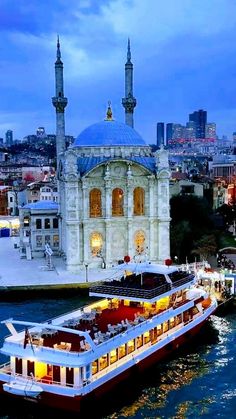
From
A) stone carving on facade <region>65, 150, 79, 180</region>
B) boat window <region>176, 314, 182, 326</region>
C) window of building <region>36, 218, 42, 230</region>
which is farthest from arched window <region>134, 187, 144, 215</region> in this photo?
boat window <region>176, 314, 182, 326</region>

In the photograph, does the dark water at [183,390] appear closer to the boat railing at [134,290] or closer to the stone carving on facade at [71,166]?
the boat railing at [134,290]

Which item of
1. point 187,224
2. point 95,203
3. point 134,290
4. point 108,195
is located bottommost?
point 134,290

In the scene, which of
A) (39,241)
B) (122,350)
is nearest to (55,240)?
(39,241)

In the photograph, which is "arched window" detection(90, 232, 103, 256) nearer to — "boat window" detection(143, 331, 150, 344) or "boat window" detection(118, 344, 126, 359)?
"boat window" detection(143, 331, 150, 344)

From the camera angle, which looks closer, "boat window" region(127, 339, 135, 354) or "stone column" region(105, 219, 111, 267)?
"boat window" region(127, 339, 135, 354)

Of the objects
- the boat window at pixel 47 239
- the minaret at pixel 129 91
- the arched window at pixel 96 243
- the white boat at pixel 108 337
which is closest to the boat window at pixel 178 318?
the white boat at pixel 108 337

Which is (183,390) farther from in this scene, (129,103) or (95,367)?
(129,103)
